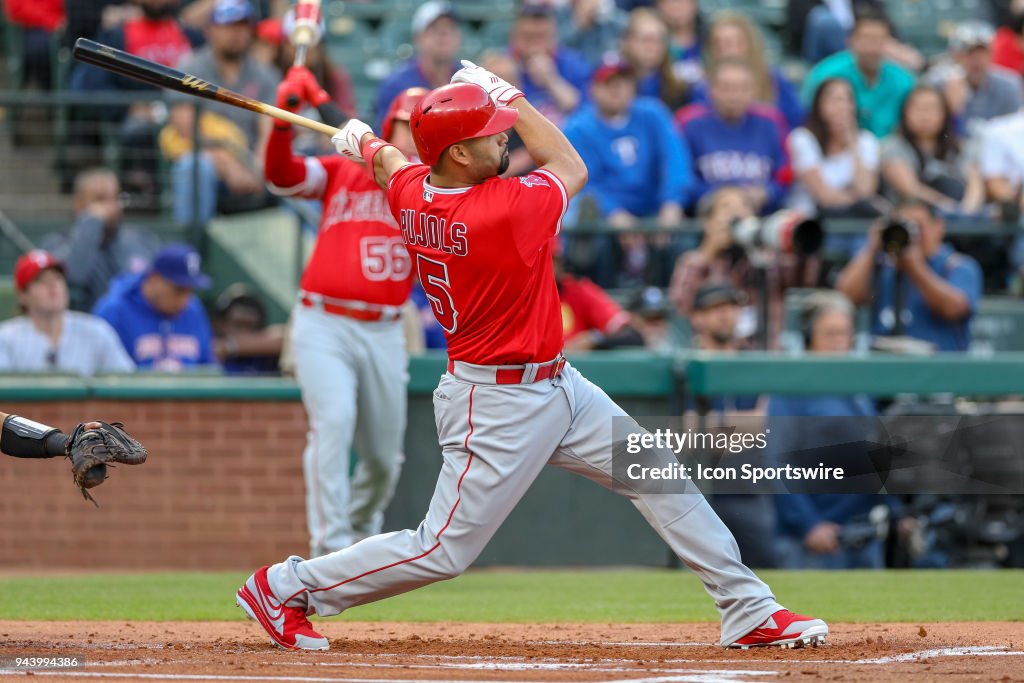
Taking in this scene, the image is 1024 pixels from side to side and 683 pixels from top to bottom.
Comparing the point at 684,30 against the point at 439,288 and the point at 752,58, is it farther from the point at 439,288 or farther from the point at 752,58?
the point at 439,288

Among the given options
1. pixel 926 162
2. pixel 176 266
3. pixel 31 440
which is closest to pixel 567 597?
pixel 31 440

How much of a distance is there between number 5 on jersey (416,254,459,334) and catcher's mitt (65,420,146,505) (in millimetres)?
1045

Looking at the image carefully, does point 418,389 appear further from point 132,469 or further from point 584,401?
point 584,401

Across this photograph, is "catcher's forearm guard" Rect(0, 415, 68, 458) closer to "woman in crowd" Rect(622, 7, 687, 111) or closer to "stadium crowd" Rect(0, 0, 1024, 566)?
"stadium crowd" Rect(0, 0, 1024, 566)

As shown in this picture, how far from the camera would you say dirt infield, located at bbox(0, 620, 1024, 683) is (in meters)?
4.40

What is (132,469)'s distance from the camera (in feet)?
28.0

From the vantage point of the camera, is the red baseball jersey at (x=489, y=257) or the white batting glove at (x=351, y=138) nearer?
the red baseball jersey at (x=489, y=257)

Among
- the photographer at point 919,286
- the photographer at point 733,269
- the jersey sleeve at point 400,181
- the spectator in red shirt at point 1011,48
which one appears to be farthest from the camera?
the spectator in red shirt at point 1011,48

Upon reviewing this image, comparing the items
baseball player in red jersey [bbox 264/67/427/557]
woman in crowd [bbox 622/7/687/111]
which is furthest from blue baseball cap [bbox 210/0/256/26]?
baseball player in red jersey [bbox 264/67/427/557]

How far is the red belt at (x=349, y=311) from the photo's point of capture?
710 centimetres

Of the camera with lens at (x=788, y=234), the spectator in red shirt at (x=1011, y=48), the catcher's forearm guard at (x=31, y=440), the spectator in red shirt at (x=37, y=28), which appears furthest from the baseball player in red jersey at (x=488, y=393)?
→ the spectator in red shirt at (x=1011, y=48)

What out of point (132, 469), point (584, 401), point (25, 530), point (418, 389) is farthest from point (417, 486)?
point (584, 401)

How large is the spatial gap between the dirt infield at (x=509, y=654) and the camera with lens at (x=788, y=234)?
10.9 feet

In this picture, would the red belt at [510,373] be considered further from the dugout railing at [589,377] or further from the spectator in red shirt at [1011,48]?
the spectator in red shirt at [1011,48]
